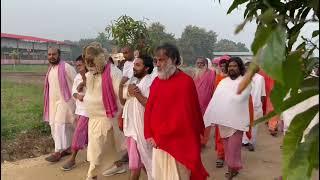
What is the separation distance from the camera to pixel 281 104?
1.21m

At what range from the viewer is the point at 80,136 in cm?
656

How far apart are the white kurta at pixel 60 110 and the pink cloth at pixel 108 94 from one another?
1.60 meters

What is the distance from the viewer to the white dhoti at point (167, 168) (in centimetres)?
460

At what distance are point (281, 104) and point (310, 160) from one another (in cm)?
16

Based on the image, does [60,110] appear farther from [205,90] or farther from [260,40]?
[260,40]

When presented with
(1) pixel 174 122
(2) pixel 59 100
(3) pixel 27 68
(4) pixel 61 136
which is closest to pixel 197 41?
(3) pixel 27 68

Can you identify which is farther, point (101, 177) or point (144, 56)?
point (101, 177)

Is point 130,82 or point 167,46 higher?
point 167,46

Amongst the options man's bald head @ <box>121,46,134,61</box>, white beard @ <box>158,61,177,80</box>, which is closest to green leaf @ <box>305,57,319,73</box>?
white beard @ <box>158,61,177,80</box>

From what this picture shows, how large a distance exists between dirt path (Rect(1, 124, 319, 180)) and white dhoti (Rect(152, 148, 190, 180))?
1.25m

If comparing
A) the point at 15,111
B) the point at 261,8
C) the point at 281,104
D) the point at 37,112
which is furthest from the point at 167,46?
the point at 15,111

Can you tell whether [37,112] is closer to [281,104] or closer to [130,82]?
[130,82]

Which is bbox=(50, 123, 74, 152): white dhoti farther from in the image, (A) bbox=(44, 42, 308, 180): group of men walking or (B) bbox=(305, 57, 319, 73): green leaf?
(B) bbox=(305, 57, 319, 73): green leaf

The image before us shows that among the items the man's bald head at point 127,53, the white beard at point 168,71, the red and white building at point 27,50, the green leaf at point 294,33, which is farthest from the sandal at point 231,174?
the red and white building at point 27,50
